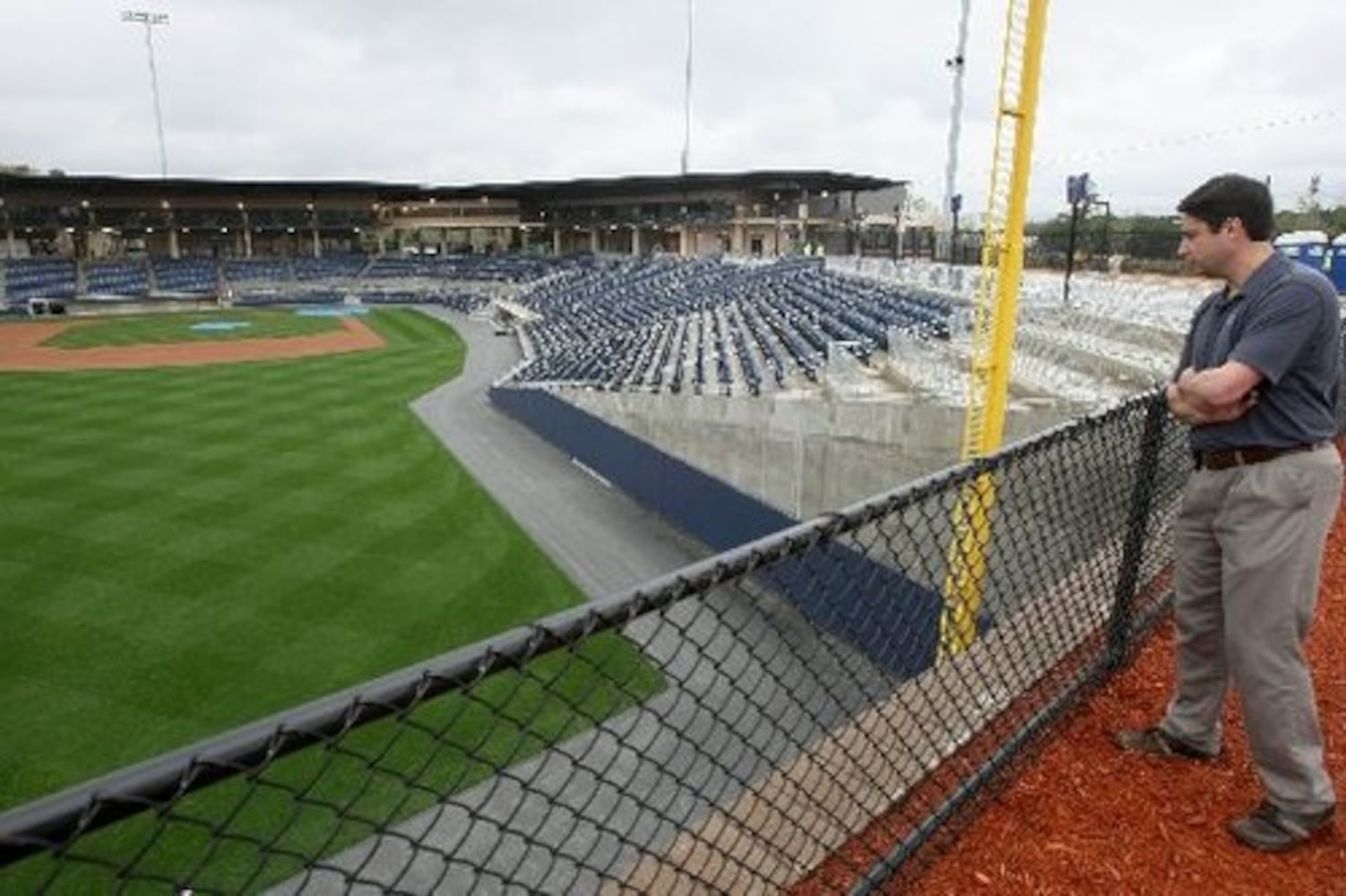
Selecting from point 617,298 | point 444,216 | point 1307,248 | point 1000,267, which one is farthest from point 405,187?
point 1000,267

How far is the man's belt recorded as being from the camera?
317 centimetres

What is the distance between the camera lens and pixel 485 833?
23.5 ft

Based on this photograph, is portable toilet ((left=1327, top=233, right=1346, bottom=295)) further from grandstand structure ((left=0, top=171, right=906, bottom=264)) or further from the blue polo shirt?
grandstand structure ((left=0, top=171, right=906, bottom=264))

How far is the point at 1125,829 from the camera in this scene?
10.8 ft

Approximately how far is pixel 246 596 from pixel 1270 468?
1102cm

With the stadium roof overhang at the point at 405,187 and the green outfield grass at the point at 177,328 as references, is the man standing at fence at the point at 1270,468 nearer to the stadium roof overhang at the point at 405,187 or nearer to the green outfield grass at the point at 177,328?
the green outfield grass at the point at 177,328

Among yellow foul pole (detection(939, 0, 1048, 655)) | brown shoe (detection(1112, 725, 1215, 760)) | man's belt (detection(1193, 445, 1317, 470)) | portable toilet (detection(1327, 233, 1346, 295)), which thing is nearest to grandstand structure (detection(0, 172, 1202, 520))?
yellow foul pole (detection(939, 0, 1048, 655))

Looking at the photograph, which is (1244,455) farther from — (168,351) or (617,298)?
(168,351)

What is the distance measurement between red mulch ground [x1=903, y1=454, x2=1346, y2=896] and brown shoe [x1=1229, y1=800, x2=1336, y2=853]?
4cm

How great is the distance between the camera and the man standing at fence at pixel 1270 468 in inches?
120

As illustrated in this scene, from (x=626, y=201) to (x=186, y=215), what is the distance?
34012 millimetres

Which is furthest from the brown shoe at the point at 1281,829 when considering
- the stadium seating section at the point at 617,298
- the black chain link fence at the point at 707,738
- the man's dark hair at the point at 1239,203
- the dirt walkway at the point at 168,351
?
the dirt walkway at the point at 168,351

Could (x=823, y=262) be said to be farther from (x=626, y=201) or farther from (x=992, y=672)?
(x=626, y=201)

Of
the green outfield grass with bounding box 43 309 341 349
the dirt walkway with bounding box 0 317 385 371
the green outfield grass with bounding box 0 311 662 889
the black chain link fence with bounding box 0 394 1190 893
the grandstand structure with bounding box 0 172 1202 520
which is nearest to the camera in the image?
the black chain link fence with bounding box 0 394 1190 893
